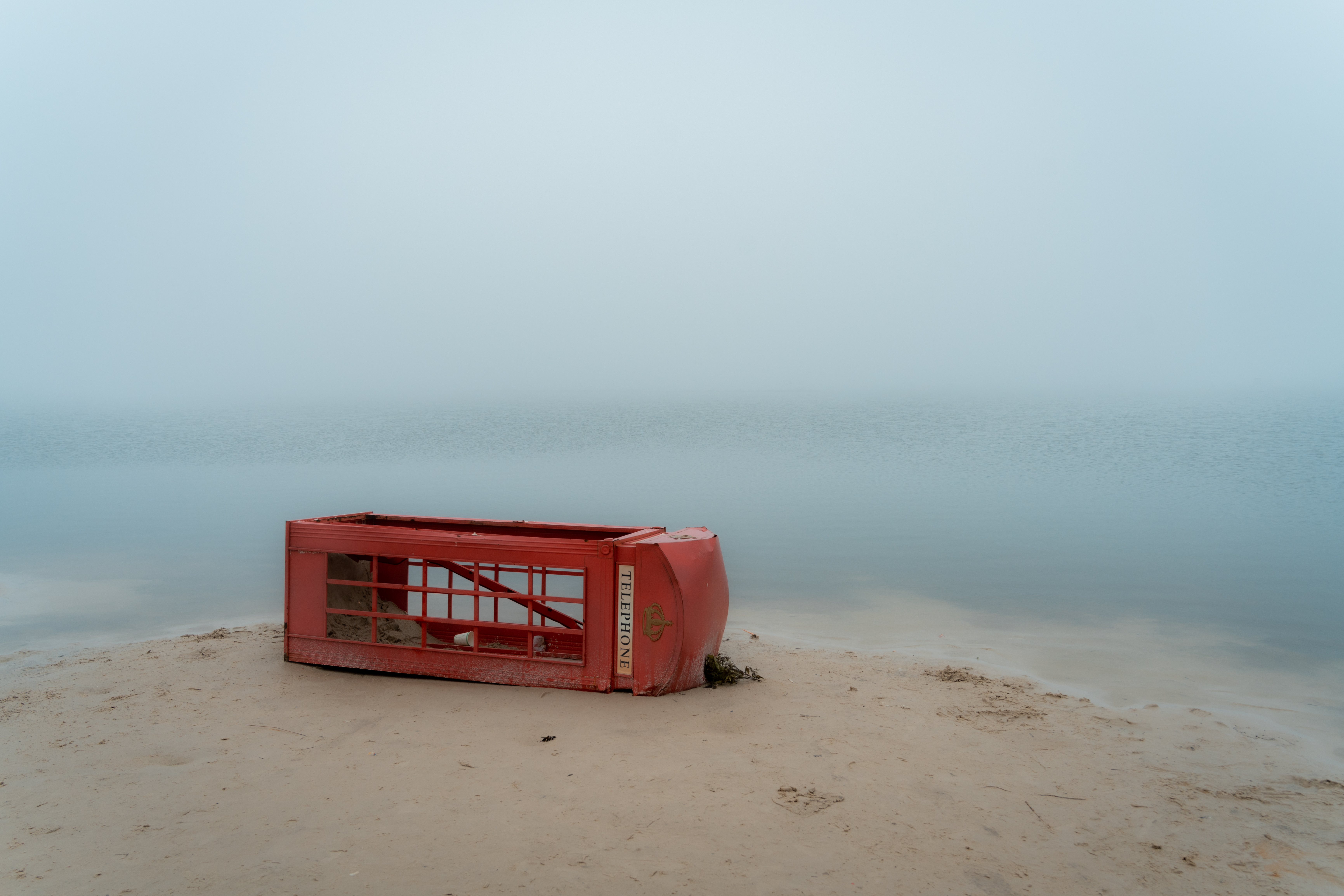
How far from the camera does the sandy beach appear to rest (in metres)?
4.26

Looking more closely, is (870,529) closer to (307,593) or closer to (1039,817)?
(307,593)

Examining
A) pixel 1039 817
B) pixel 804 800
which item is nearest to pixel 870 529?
pixel 1039 817

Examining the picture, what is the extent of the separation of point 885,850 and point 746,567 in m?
9.07

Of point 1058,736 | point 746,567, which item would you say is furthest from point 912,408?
point 1058,736

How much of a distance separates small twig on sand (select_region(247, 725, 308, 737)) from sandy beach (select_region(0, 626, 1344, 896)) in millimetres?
22

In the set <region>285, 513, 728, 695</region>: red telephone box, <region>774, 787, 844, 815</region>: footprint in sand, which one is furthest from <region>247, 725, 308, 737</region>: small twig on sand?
<region>774, 787, 844, 815</region>: footprint in sand

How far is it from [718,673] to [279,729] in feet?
10.7

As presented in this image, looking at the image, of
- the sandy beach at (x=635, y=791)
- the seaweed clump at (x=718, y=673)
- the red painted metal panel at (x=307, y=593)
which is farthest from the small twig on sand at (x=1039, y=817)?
the red painted metal panel at (x=307, y=593)

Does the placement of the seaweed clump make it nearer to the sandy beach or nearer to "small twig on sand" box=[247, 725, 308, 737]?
the sandy beach

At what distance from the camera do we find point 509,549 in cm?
674

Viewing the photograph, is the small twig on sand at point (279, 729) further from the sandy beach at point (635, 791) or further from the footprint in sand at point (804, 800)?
the footprint in sand at point (804, 800)

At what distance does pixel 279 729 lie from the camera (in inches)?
238

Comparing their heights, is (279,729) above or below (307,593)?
below

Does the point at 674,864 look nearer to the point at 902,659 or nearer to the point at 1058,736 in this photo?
the point at 1058,736
